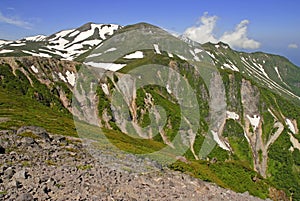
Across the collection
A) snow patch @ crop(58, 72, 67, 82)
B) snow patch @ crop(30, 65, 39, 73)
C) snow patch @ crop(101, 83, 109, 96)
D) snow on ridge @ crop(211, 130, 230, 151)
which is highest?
snow patch @ crop(30, 65, 39, 73)

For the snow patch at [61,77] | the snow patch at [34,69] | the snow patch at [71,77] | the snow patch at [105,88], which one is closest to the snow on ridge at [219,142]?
the snow patch at [105,88]

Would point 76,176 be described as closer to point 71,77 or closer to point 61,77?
point 61,77

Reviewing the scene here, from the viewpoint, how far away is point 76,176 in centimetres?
2775

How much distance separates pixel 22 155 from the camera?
100 ft

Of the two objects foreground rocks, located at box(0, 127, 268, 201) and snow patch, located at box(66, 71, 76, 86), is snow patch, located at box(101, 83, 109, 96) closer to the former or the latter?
snow patch, located at box(66, 71, 76, 86)

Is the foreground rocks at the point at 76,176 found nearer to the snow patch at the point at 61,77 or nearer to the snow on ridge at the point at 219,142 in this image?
the snow patch at the point at 61,77

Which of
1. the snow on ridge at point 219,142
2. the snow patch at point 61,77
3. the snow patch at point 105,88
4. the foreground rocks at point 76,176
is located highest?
the snow patch at point 61,77

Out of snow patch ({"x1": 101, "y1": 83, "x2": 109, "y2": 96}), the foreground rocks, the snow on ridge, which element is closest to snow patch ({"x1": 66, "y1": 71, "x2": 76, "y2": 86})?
snow patch ({"x1": 101, "y1": 83, "x2": 109, "y2": 96})

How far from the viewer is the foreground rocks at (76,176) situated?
23750 millimetres

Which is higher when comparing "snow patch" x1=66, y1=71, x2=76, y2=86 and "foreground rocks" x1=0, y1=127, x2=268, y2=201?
"snow patch" x1=66, y1=71, x2=76, y2=86

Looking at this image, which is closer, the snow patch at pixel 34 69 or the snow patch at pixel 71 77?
the snow patch at pixel 34 69

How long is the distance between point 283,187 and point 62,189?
17308 cm

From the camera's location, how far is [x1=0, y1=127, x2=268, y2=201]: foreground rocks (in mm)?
23750

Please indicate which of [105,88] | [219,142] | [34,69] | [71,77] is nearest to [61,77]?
[71,77]
